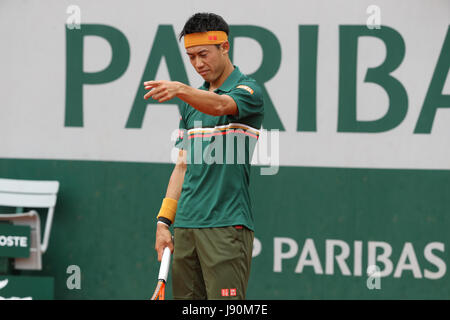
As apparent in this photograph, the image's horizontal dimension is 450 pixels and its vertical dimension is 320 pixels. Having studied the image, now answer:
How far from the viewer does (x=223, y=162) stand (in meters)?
3.18

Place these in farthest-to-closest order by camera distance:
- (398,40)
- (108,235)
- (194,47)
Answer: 1. (108,235)
2. (398,40)
3. (194,47)

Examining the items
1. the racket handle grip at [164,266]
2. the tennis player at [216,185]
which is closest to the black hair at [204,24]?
the tennis player at [216,185]

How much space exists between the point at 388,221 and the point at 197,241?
2.41 metres

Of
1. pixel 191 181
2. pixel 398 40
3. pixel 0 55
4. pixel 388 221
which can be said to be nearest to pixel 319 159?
pixel 388 221

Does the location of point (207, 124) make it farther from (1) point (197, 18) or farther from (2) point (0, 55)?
(2) point (0, 55)

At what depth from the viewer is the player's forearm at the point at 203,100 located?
2.90 meters

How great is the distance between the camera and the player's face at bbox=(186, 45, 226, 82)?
10.4 ft

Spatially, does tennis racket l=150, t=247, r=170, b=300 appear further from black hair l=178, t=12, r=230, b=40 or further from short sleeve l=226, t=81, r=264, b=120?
black hair l=178, t=12, r=230, b=40

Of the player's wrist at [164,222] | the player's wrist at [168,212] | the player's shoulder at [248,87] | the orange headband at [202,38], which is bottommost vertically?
the player's wrist at [164,222]

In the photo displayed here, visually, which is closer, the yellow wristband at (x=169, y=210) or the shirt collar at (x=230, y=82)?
the shirt collar at (x=230, y=82)

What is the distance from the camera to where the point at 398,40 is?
515 cm

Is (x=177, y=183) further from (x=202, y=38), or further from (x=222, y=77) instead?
(x=202, y=38)

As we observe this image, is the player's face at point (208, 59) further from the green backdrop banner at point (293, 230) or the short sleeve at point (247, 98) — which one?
the green backdrop banner at point (293, 230)

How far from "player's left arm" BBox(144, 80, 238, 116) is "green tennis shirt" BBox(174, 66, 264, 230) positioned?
82 mm
